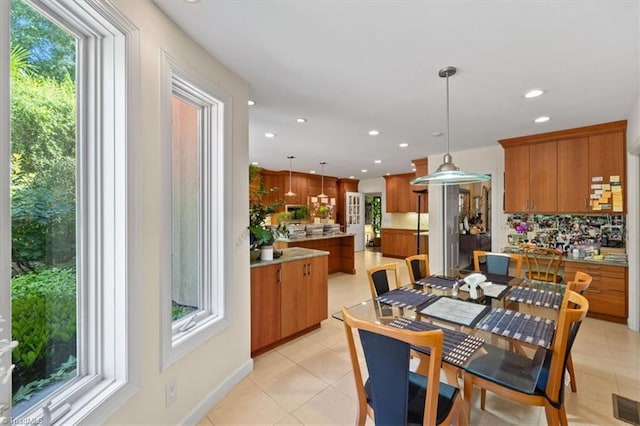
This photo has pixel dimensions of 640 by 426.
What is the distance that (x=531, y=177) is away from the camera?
160 inches

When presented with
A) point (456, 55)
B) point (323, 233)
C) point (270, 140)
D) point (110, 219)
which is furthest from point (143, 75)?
point (323, 233)

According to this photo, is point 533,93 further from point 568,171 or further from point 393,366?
point 393,366

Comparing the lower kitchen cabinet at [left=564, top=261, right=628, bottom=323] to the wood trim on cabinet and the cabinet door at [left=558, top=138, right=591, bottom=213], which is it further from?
the wood trim on cabinet

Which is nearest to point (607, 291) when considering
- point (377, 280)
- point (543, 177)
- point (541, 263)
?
point (541, 263)

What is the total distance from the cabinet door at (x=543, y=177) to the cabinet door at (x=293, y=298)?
3.54 metres

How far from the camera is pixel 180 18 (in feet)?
5.28

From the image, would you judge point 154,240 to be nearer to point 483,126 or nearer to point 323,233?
point 483,126

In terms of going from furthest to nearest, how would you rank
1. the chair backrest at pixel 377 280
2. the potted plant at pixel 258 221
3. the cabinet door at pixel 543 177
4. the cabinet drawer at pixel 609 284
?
the cabinet door at pixel 543 177, the cabinet drawer at pixel 609 284, the potted plant at pixel 258 221, the chair backrest at pixel 377 280

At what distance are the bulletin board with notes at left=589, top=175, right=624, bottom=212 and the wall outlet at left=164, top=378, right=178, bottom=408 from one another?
16.2 ft

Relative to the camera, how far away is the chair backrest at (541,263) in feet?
11.6

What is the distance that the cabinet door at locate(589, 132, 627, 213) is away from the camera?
3.40 metres

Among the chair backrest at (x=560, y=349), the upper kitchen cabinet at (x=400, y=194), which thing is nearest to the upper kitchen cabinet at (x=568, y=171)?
the chair backrest at (x=560, y=349)

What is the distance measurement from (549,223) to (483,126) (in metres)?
1.98

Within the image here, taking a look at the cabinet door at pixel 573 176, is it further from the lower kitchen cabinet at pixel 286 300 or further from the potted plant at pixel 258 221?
the potted plant at pixel 258 221
